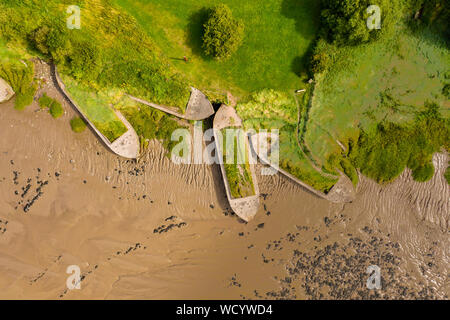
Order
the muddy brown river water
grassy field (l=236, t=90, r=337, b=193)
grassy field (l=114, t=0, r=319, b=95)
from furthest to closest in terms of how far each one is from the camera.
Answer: the muddy brown river water
grassy field (l=236, t=90, r=337, b=193)
grassy field (l=114, t=0, r=319, b=95)

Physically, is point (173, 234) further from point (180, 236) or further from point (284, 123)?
point (284, 123)

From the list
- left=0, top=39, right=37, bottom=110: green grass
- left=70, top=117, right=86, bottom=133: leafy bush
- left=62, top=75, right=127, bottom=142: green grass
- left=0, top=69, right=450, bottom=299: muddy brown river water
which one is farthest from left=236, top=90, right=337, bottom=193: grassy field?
left=0, top=39, right=37, bottom=110: green grass

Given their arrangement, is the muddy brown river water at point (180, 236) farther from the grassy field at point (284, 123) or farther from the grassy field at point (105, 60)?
the grassy field at point (105, 60)

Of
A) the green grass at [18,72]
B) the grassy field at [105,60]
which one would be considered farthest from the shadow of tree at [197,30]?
the green grass at [18,72]

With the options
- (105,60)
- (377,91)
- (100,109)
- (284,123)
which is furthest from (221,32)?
(377,91)

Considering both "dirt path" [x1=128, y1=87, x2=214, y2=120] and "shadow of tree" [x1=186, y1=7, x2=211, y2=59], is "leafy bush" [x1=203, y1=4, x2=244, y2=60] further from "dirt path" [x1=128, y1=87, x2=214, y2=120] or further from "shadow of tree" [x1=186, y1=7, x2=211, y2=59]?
"dirt path" [x1=128, y1=87, x2=214, y2=120]

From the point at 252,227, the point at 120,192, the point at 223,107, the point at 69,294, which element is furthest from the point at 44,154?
the point at 252,227

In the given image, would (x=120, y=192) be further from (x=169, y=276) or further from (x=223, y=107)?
(x=223, y=107)
